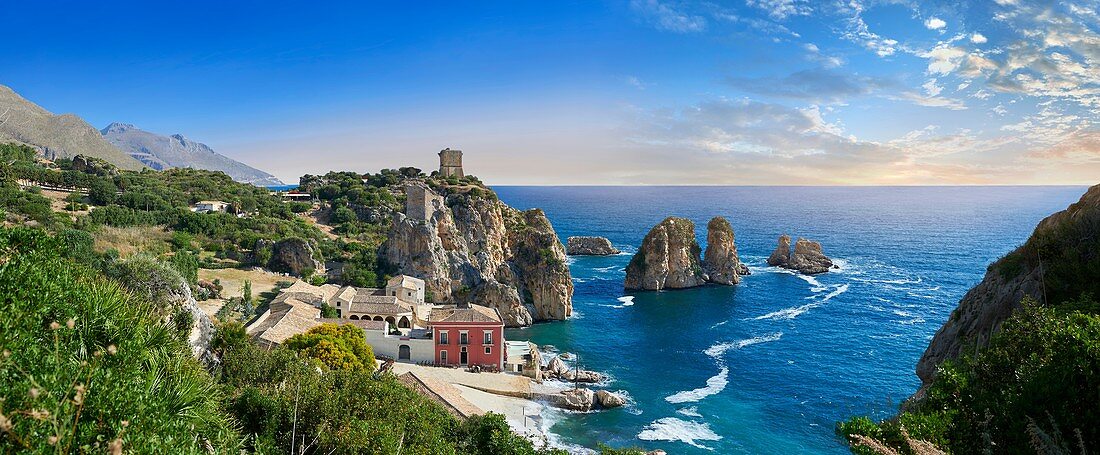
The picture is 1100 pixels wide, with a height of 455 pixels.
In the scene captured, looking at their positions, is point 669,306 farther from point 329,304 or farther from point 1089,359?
point 1089,359

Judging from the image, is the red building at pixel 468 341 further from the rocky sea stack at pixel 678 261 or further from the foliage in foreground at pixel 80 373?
the rocky sea stack at pixel 678 261

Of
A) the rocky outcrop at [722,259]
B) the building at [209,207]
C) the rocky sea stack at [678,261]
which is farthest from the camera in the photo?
the rocky outcrop at [722,259]

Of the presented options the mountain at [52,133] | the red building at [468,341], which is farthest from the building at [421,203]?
the mountain at [52,133]

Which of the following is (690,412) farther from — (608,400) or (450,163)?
(450,163)

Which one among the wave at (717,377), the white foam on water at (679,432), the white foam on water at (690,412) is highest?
the wave at (717,377)

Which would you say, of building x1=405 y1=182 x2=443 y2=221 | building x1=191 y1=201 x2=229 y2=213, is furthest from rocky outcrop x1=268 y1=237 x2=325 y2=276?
building x1=191 y1=201 x2=229 y2=213

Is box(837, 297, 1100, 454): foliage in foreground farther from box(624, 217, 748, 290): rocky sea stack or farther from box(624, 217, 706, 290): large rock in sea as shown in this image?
box(624, 217, 748, 290): rocky sea stack

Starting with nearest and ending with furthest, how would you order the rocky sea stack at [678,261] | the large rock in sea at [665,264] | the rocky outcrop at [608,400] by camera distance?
1. the rocky outcrop at [608,400]
2. the large rock in sea at [665,264]
3. the rocky sea stack at [678,261]

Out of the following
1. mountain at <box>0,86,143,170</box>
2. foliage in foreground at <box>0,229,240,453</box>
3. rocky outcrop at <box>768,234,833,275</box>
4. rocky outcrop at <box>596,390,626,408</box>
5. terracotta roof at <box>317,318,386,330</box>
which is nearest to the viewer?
foliage in foreground at <box>0,229,240,453</box>

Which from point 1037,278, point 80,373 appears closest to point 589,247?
point 1037,278
